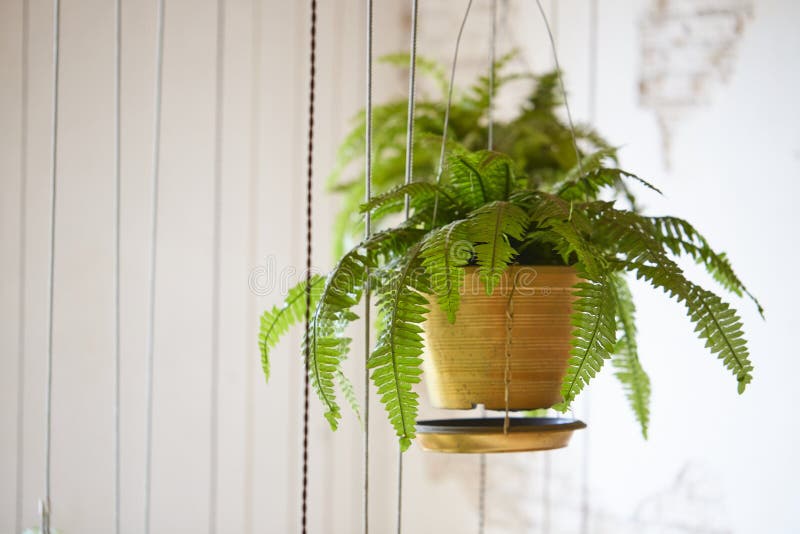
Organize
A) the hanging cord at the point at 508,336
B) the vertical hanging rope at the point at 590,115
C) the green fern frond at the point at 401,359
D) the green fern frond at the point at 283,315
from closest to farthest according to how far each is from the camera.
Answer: the green fern frond at the point at 401,359 → the hanging cord at the point at 508,336 → the green fern frond at the point at 283,315 → the vertical hanging rope at the point at 590,115

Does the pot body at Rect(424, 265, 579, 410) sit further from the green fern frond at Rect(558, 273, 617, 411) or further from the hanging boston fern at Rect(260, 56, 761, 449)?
the green fern frond at Rect(558, 273, 617, 411)

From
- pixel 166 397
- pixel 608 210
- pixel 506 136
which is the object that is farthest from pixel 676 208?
pixel 166 397

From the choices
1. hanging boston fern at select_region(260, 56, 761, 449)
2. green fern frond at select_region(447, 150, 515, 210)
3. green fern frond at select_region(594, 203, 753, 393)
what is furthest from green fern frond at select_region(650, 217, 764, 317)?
green fern frond at select_region(447, 150, 515, 210)

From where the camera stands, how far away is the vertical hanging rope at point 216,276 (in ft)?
9.02

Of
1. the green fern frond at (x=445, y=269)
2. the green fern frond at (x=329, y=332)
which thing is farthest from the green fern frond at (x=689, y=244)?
the green fern frond at (x=329, y=332)

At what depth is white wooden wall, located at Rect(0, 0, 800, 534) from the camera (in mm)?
2061

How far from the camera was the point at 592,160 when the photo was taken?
1.41 meters

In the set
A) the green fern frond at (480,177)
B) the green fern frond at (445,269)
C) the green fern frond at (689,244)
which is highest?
the green fern frond at (480,177)

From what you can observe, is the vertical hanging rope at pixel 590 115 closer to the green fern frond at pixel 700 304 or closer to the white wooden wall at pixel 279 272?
the white wooden wall at pixel 279 272

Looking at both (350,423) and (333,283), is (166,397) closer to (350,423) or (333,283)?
(350,423)

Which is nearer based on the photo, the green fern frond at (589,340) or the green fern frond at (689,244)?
the green fern frond at (589,340)

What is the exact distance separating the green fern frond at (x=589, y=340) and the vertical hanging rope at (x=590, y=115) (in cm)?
157

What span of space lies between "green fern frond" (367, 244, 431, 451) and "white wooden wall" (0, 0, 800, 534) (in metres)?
1.20

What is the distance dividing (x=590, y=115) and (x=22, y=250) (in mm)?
1642
